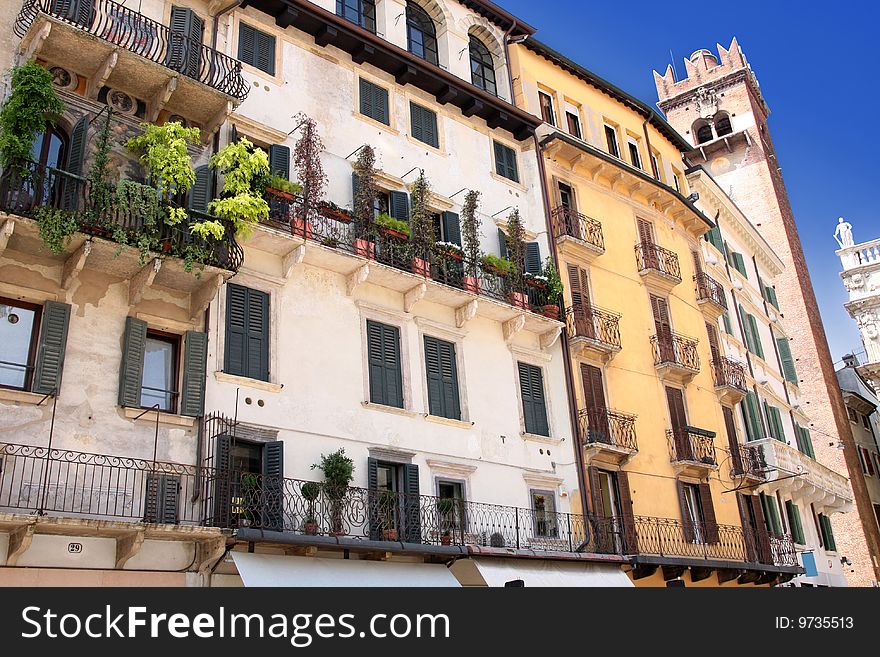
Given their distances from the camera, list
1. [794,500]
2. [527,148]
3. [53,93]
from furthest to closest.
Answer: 1. [794,500]
2. [527,148]
3. [53,93]

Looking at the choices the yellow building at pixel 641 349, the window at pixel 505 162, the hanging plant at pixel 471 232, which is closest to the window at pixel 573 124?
the yellow building at pixel 641 349

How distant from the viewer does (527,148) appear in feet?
82.1

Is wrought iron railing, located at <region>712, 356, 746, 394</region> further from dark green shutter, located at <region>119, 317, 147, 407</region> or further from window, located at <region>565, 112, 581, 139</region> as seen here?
dark green shutter, located at <region>119, 317, 147, 407</region>

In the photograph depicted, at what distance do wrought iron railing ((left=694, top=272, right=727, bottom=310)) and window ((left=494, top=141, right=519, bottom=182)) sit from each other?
8089 mm

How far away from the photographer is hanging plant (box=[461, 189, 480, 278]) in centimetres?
2058

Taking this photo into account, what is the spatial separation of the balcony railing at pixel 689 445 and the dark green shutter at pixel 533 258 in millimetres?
6014

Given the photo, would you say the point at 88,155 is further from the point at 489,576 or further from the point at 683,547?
the point at 683,547

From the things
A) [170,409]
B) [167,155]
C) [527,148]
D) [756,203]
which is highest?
[756,203]

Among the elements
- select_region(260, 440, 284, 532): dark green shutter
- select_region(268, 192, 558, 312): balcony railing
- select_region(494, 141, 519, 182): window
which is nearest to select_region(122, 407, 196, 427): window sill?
select_region(260, 440, 284, 532): dark green shutter

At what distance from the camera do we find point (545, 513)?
19750 millimetres

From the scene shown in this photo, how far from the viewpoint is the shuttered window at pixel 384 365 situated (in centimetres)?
1794

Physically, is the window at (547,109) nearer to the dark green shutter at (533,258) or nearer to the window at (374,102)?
the dark green shutter at (533,258)
